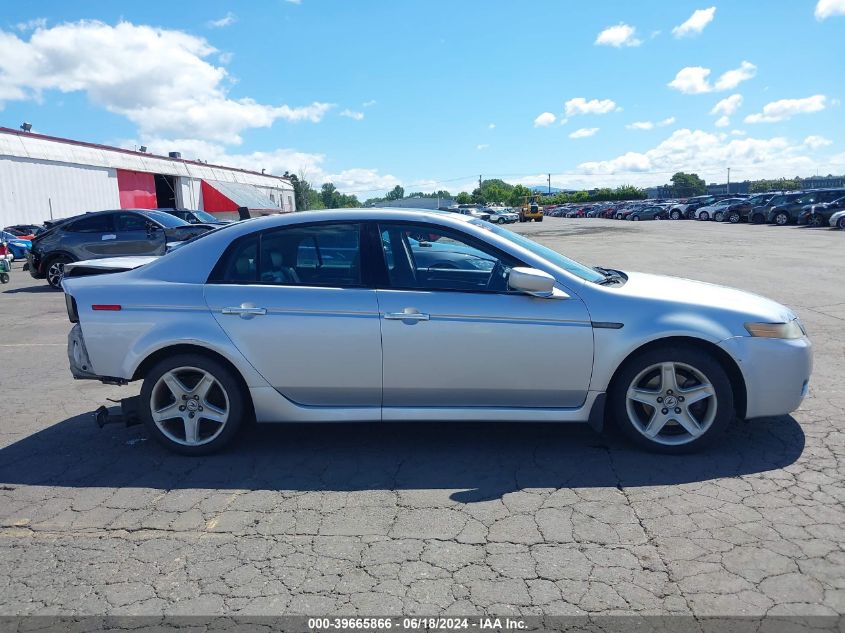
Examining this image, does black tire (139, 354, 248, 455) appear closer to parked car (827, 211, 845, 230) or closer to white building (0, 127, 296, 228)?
white building (0, 127, 296, 228)

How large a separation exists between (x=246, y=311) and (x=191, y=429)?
940 mm

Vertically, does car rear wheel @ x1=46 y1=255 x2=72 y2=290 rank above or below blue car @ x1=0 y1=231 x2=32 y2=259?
below

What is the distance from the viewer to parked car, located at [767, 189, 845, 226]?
34.4m

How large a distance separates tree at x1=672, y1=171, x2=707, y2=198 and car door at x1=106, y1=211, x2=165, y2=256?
118061 millimetres

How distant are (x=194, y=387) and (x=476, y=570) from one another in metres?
2.43

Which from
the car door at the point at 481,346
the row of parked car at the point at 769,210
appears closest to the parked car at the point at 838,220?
the row of parked car at the point at 769,210

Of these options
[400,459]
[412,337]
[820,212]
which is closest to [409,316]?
[412,337]

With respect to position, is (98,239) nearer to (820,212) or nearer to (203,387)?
(203,387)

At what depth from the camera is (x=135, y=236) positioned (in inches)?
570

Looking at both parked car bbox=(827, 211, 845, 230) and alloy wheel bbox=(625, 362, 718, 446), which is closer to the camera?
alloy wheel bbox=(625, 362, 718, 446)

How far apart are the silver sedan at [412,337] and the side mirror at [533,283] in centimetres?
1

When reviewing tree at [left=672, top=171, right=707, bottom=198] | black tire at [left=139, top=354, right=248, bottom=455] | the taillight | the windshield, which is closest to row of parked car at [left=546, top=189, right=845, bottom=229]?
the windshield

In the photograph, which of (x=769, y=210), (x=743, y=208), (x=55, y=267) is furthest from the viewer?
(x=743, y=208)

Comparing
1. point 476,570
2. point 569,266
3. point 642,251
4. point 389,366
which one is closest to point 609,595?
point 476,570
